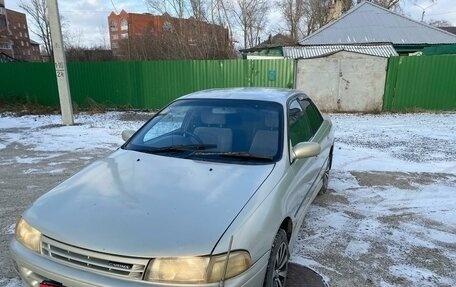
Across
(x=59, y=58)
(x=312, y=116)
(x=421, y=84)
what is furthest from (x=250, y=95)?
(x=421, y=84)

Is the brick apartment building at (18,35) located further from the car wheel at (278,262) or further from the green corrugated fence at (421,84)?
the car wheel at (278,262)

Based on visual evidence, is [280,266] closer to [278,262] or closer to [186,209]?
[278,262]

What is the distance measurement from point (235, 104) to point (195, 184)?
4.05 ft

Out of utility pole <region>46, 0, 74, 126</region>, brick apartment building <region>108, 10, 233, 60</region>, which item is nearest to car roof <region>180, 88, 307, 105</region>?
utility pole <region>46, 0, 74, 126</region>

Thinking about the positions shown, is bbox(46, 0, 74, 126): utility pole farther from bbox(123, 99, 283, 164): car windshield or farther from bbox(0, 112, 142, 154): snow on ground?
bbox(123, 99, 283, 164): car windshield

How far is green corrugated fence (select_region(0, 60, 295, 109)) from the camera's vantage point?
13.7 m

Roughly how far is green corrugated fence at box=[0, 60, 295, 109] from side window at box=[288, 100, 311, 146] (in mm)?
9743

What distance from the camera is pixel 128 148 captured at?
3.26 metres

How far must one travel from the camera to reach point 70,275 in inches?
74.7

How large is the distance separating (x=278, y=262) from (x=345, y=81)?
11480 mm

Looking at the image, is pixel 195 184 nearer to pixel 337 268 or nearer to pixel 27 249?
pixel 27 249

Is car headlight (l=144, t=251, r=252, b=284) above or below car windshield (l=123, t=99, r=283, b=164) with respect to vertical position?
below

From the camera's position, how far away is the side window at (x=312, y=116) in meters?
4.12

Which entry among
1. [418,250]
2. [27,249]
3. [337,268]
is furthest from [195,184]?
[418,250]
